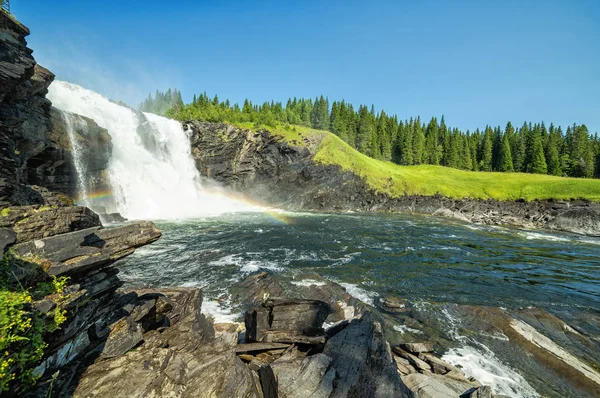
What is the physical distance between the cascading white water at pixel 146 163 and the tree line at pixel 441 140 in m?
29.4

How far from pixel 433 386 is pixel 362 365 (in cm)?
380

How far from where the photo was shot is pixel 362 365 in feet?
23.1

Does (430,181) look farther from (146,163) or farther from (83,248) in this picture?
(83,248)

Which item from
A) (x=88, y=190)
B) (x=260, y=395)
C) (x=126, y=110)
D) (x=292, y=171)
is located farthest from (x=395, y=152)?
(x=260, y=395)

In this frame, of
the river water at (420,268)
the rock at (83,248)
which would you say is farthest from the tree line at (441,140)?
the rock at (83,248)

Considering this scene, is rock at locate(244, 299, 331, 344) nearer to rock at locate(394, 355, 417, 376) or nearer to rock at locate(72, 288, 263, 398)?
rock at locate(72, 288, 263, 398)

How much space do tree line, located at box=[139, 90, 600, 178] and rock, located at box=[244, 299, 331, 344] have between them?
8756 centimetres

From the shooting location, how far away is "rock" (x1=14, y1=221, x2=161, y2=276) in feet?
23.8

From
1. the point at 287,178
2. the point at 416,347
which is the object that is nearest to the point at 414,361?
the point at 416,347

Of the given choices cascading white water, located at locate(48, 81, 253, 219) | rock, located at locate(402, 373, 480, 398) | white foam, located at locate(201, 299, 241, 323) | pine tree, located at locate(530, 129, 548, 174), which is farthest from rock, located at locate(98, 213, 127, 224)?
pine tree, located at locate(530, 129, 548, 174)

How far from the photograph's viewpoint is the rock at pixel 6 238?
649cm

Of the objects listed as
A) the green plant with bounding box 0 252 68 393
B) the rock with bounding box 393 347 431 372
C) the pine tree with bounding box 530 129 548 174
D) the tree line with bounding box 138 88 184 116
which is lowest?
the rock with bounding box 393 347 431 372

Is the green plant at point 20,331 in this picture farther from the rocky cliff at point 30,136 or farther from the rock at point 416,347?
the rock at point 416,347

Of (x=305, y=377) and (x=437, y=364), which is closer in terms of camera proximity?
(x=305, y=377)
